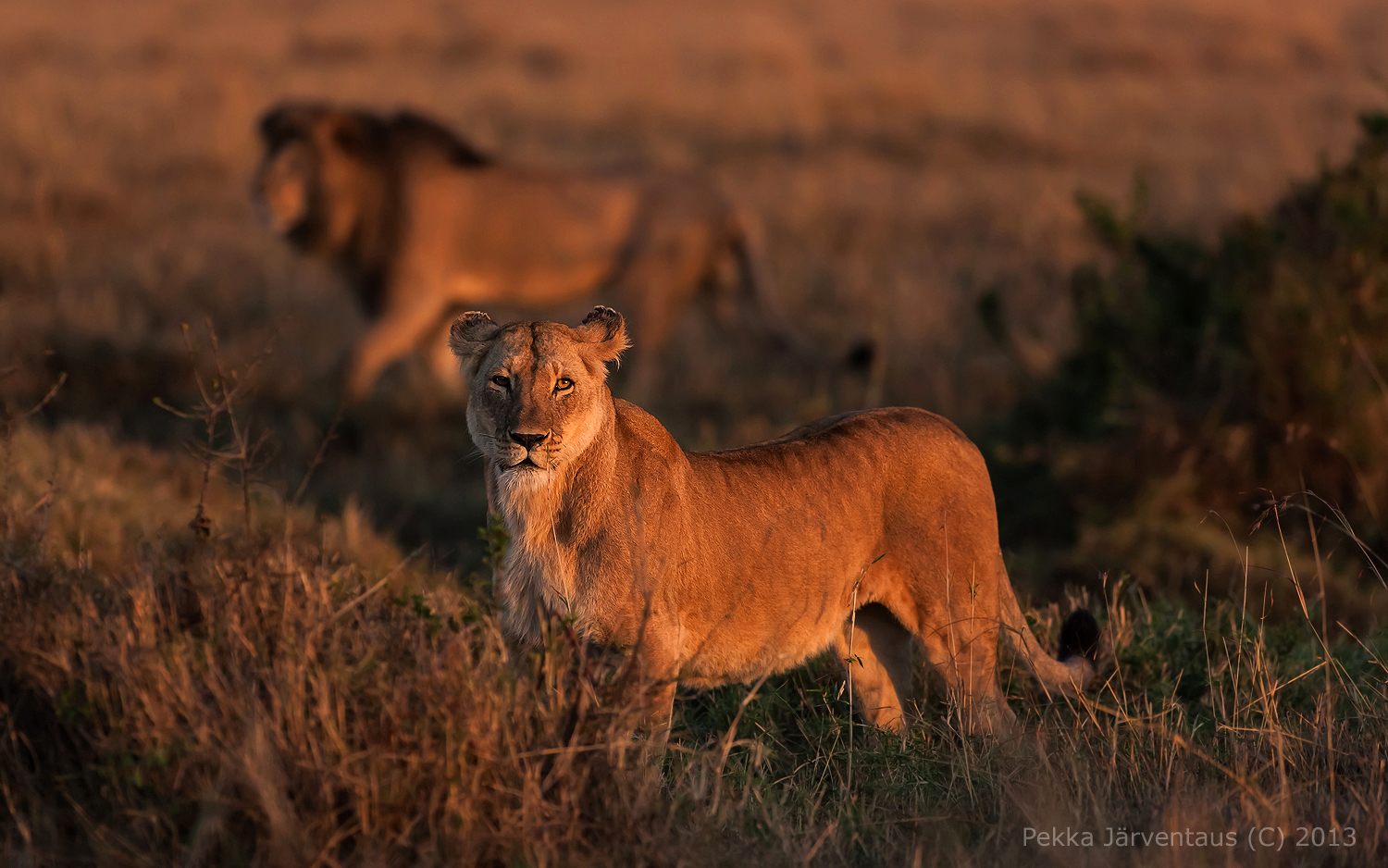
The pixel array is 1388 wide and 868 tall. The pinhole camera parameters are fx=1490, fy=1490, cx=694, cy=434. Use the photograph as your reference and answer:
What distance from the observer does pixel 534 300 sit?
1015 cm

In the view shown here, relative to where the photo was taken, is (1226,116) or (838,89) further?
(838,89)

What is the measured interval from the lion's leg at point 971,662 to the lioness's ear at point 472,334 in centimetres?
148

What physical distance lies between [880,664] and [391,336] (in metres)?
5.76

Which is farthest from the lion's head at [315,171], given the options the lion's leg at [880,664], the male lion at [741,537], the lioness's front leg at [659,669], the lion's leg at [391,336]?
the lioness's front leg at [659,669]

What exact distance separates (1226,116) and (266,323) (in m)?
12.3

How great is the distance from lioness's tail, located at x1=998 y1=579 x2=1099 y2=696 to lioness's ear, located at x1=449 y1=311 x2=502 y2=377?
1641mm

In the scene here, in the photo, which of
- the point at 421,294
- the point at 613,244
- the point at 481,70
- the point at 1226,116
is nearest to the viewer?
the point at 421,294

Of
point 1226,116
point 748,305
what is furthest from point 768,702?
point 1226,116

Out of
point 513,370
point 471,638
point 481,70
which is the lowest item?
point 471,638

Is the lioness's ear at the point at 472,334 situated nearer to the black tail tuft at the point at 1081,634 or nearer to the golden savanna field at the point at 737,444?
the golden savanna field at the point at 737,444

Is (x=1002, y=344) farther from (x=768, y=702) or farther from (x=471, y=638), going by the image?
(x=471, y=638)

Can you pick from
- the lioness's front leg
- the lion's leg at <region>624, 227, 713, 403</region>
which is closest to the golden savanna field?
the lioness's front leg

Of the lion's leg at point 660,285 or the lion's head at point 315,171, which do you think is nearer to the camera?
the lion's head at point 315,171

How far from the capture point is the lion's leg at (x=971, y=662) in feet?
13.7
